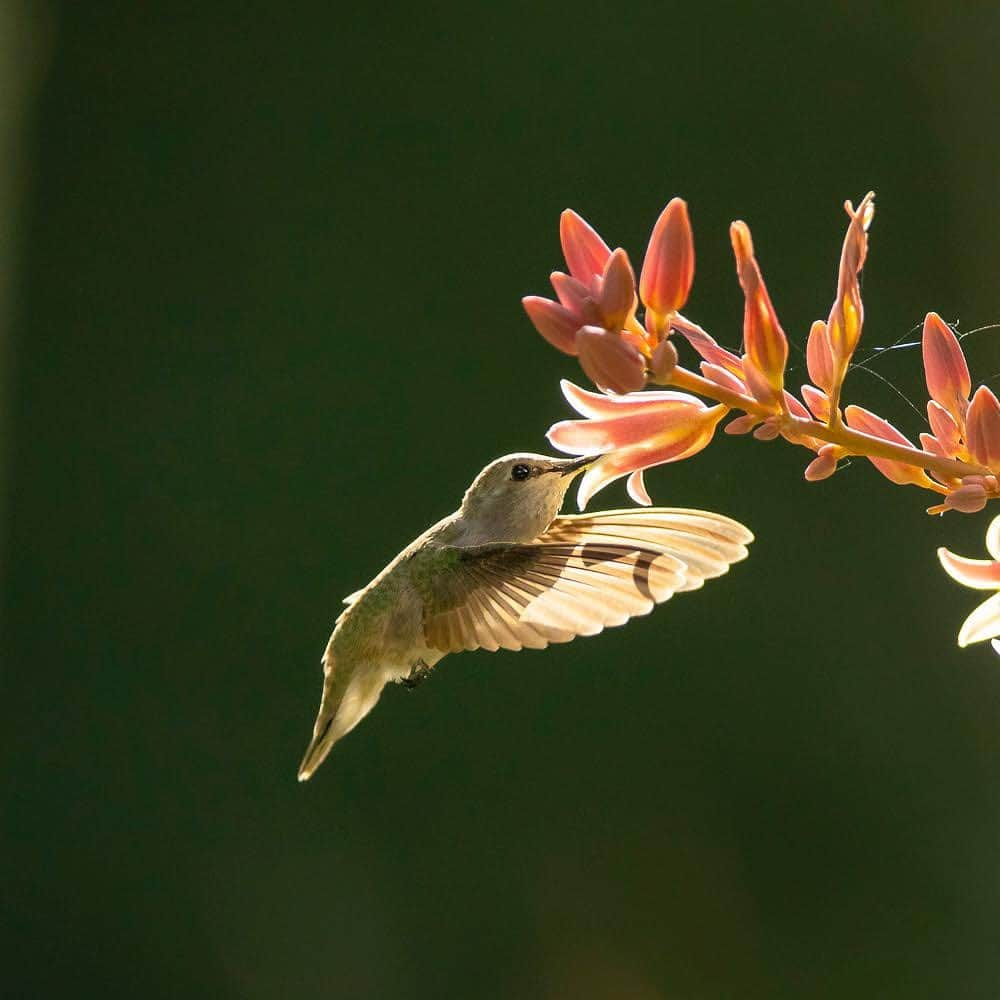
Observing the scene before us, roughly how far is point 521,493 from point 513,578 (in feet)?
0.28

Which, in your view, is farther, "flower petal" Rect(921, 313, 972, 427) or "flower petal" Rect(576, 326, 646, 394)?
"flower petal" Rect(921, 313, 972, 427)

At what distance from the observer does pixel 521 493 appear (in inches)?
51.4

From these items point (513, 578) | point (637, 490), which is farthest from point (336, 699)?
point (637, 490)

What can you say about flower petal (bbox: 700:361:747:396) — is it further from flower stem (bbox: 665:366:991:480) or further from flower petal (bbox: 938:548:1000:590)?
flower petal (bbox: 938:548:1000:590)

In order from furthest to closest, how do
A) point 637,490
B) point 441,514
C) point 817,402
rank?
point 441,514 < point 637,490 < point 817,402

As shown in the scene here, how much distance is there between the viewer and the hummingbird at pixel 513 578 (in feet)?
3.86

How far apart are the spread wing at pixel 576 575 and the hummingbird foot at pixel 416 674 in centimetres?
9

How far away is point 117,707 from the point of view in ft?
12.0

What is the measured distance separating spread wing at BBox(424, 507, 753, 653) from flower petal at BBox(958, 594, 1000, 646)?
0.19 m

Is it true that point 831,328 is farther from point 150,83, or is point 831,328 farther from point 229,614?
point 150,83

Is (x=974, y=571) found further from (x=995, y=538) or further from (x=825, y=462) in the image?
(x=825, y=462)

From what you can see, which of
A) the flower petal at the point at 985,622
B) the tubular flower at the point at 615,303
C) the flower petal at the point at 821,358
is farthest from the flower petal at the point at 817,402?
the flower petal at the point at 985,622

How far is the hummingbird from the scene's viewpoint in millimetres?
1176

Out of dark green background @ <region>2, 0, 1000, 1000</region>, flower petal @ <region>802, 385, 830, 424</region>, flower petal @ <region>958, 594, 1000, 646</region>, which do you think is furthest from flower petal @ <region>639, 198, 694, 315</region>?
dark green background @ <region>2, 0, 1000, 1000</region>
